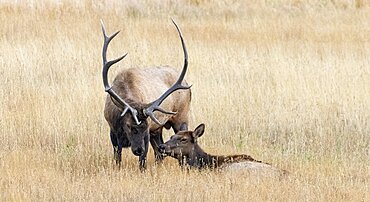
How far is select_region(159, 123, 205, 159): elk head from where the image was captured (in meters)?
10.5

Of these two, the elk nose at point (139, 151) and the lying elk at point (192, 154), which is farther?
the lying elk at point (192, 154)

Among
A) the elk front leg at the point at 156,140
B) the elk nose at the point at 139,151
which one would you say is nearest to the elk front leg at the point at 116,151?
the elk nose at the point at 139,151

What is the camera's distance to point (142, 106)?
398 inches

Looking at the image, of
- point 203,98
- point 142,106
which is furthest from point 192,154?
point 203,98

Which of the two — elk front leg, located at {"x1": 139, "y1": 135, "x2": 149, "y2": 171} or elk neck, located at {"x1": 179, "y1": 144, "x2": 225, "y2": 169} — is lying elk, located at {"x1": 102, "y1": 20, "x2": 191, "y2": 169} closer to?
Answer: elk front leg, located at {"x1": 139, "y1": 135, "x2": 149, "y2": 171}

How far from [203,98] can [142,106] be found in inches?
168

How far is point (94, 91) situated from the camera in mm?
14305

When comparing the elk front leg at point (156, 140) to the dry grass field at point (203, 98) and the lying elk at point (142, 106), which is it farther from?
the dry grass field at point (203, 98)

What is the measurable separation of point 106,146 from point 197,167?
176 cm

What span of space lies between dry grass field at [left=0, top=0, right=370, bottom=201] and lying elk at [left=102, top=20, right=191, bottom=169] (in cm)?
32

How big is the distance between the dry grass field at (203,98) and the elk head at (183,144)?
0.66 feet

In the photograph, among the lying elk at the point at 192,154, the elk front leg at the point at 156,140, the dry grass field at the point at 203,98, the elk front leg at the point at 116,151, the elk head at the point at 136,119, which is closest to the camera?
the dry grass field at the point at 203,98

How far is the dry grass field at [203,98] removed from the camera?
9422 mm

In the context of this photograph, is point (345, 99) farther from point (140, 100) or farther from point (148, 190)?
point (148, 190)
